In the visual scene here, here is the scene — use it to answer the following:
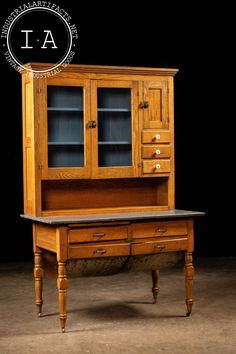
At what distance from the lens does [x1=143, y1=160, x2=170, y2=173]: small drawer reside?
246 inches

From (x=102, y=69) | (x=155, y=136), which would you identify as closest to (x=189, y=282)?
(x=155, y=136)

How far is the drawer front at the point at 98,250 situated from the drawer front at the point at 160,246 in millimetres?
86

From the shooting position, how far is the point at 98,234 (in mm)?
5590

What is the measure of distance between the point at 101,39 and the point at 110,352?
15.5 feet

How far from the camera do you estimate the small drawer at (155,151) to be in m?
6.25

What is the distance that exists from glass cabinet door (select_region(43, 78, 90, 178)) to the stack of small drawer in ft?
1.72

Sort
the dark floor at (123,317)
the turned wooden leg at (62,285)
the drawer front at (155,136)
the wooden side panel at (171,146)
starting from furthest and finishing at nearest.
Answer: the wooden side panel at (171,146) < the drawer front at (155,136) < the turned wooden leg at (62,285) < the dark floor at (123,317)

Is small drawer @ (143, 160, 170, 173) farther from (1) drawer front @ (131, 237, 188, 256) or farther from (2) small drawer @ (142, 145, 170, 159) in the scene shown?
(1) drawer front @ (131, 237, 188, 256)

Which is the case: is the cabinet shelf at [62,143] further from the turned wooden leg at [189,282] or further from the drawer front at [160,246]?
the turned wooden leg at [189,282]

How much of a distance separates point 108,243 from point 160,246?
1.51ft

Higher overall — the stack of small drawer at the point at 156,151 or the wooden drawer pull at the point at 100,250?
the stack of small drawer at the point at 156,151

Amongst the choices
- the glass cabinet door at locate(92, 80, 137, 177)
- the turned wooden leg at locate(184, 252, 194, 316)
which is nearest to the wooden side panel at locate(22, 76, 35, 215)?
the glass cabinet door at locate(92, 80, 137, 177)

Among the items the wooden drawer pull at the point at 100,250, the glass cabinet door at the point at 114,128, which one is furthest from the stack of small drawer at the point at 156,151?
the wooden drawer pull at the point at 100,250

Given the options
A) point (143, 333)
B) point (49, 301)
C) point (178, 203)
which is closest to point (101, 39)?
point (178, 203)
